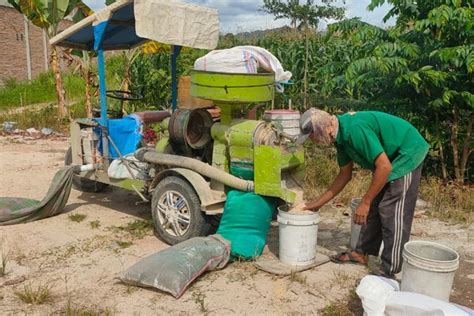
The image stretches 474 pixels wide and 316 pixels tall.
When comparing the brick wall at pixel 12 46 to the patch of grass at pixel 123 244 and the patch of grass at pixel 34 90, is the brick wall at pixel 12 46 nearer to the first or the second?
the patch of grass at pixel 34 90

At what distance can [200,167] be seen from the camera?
5.00 m

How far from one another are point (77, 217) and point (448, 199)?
5.06m

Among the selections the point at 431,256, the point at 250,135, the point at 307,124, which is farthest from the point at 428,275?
the point at 250,135

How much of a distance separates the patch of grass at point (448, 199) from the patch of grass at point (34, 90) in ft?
49.4

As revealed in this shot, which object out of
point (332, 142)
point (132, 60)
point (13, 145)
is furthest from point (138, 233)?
point (132, 60)

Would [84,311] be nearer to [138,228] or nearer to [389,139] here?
[138,228]

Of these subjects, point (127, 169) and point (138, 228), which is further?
point (127, 169)

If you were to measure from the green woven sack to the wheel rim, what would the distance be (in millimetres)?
461

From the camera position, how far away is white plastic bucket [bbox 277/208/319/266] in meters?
4.40

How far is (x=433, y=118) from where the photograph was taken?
6879mm

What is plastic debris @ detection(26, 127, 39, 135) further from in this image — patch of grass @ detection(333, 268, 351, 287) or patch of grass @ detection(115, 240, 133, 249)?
patch of grass @ detection(333, 268, 351, 287)

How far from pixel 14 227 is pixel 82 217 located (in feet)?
2.71

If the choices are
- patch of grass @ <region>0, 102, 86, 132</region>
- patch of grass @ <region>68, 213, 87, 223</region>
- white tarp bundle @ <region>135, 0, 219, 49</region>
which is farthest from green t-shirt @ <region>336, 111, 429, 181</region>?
patch of grass @ <region>0, 102, 86, 132</region>

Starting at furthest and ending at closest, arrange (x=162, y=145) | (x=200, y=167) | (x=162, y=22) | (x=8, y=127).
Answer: (x=8, y=127) → (x=162, y=145) → (x=162, y=22) → (x=200, y=167)
